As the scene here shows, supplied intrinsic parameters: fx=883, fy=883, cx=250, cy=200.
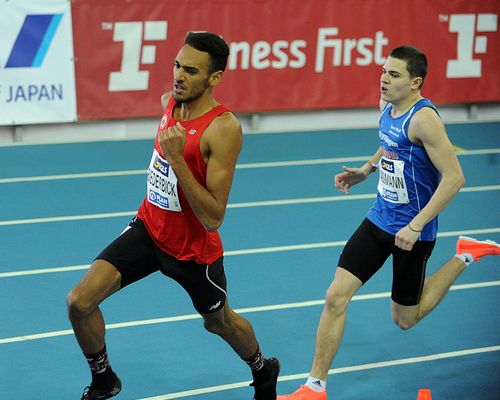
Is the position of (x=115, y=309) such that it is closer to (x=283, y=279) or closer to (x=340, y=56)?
(x=283, y=279)

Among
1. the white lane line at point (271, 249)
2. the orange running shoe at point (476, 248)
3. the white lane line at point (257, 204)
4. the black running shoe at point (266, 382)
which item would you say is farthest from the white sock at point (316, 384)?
the white lane line at point (257, 204)

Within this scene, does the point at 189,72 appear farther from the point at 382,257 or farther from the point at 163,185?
the point at 382,257

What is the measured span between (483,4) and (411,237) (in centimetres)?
828

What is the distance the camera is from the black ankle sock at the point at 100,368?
4.30 metres

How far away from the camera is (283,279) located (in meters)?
6.53

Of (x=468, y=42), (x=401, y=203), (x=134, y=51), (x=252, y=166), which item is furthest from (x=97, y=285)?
(x=468, y=42)

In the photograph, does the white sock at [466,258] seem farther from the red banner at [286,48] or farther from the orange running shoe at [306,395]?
the red banner at [286,48]

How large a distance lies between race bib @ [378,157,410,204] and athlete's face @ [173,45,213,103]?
4.05 ft

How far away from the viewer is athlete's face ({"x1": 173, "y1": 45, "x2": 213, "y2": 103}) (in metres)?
4.06

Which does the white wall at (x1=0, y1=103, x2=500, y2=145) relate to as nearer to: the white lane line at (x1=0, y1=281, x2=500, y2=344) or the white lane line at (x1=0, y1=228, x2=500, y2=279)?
the white lane line at (x1=0, y1=228, x2=500, y2=279)

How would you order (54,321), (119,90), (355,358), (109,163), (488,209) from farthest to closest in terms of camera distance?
(119,90), (109,163), (488,209), (54,321), (355,358)

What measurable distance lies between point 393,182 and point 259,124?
267 inches

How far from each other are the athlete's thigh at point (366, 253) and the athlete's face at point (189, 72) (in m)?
1.32

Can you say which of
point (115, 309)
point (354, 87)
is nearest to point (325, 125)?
point (354, 87)
